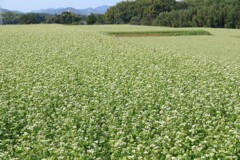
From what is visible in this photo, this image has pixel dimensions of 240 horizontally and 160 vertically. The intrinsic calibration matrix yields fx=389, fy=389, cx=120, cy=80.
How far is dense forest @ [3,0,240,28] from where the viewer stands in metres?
83.3

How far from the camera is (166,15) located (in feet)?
326

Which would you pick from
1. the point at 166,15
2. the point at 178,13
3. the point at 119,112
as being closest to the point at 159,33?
the point at 178,13

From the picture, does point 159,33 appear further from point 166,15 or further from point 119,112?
point 166,15

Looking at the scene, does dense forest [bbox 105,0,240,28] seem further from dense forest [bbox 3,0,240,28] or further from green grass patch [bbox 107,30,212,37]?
green grass patch [bbox 107,30,212,37]

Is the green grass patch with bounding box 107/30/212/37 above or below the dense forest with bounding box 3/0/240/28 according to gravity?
below

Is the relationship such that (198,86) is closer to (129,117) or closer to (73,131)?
(129,117)

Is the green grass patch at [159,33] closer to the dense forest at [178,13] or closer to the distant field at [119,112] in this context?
the dense forest at [178,13]

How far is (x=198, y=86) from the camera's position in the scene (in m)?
11.6

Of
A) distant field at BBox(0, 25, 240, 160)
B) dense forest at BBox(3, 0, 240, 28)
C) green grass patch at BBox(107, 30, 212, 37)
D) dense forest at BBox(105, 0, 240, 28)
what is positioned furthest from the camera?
dense forest at BBox(3, 0, 240, 28)

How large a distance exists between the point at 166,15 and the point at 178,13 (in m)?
4.28

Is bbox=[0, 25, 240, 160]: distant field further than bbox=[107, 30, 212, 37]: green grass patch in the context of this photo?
No

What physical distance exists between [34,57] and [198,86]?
33.7 feet

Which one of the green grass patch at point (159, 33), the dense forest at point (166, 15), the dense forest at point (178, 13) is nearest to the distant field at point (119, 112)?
the green grass patch at point (159, 33)

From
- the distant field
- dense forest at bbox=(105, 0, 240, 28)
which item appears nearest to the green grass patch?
dense forest at bbox=(105, 0, 240, 28)
